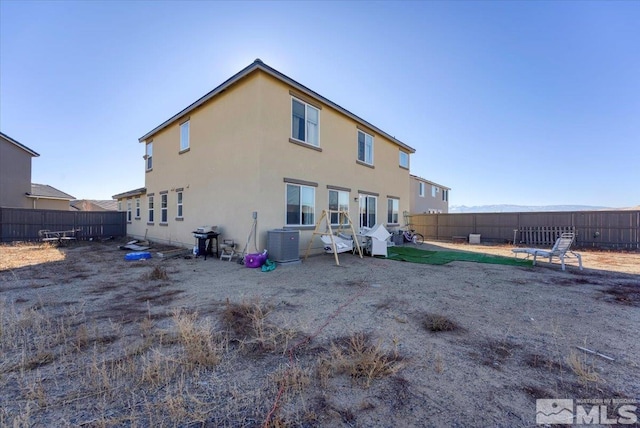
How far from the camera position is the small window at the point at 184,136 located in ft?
41.8

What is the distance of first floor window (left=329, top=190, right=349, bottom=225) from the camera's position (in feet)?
39.4

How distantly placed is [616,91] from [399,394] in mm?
18057

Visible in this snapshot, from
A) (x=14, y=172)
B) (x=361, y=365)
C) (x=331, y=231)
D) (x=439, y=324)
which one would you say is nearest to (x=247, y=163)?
(x=331, y=231)

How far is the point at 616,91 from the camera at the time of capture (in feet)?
40.6

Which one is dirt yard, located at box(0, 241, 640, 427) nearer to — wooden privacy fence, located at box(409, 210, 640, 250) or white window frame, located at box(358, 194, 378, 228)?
white window frame, located at box(358, 194, 378, 228)

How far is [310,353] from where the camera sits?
309 centimetres

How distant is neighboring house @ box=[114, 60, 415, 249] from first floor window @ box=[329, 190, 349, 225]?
5 centimetres

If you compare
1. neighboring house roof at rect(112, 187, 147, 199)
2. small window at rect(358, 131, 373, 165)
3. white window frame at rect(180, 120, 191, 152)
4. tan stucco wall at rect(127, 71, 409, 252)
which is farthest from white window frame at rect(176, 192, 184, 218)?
small window at rect(358, 131, 373, 165)

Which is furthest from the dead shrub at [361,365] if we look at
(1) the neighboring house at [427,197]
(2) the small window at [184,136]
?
(1) the neighboring house at [427,197]

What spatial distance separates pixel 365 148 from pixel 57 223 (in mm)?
20287

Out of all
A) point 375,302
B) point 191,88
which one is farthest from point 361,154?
point 375,302

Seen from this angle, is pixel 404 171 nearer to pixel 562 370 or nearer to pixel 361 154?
pixel 361 154

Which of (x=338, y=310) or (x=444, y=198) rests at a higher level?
(x=444, y=198)

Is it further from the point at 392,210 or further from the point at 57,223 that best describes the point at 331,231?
the point at 57,223
